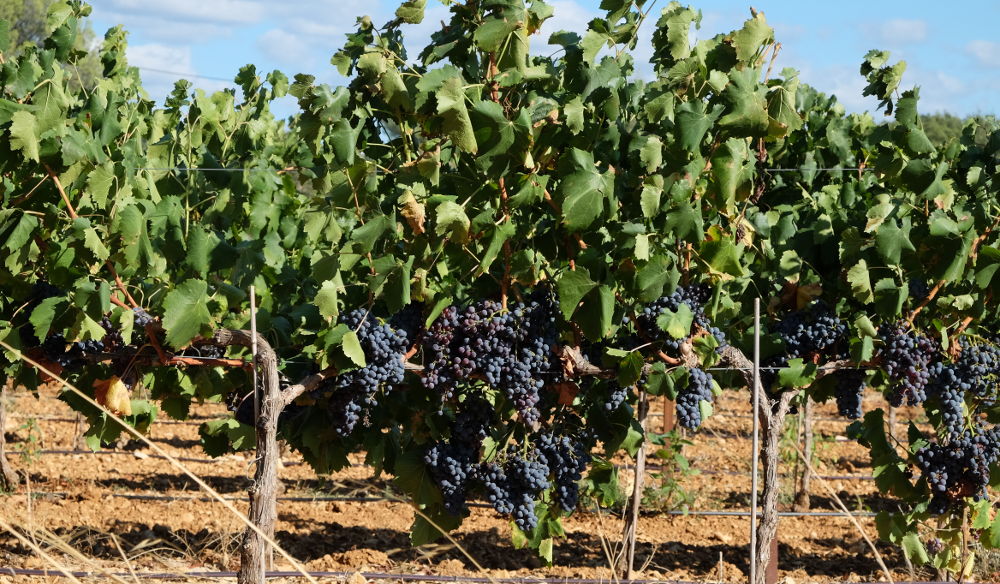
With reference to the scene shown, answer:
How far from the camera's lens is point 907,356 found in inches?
179

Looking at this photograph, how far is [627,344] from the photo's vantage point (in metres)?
4.38

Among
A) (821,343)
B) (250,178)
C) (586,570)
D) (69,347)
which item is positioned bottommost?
(586,570)

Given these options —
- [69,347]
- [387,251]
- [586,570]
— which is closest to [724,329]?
[387,251]

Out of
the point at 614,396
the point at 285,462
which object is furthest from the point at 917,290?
the point at 285,462

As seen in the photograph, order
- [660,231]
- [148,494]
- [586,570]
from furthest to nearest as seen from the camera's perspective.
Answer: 1. [148,494]
2. [586,570]
3. [660,231]

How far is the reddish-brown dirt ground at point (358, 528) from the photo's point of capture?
21.0 ft

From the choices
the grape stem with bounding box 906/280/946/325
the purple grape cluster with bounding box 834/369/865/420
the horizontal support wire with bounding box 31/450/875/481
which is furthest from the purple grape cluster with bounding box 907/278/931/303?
the horizontal support wire with bounding box 31/450/875/481

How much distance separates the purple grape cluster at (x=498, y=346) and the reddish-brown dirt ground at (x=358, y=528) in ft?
Answer: 4.66

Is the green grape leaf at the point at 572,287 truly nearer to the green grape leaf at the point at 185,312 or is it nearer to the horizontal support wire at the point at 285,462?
the green grape leaf at the point at 185,312

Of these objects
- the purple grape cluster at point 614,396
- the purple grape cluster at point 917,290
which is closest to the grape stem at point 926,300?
the purple grape cluster at point 917,290

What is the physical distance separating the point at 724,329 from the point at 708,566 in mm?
2424

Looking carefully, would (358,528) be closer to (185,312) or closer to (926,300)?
(185,312)

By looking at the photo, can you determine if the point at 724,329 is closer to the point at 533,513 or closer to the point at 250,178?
the point at 533,513

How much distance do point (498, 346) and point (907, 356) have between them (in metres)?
1.81
